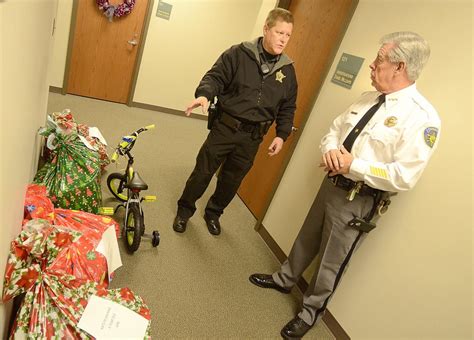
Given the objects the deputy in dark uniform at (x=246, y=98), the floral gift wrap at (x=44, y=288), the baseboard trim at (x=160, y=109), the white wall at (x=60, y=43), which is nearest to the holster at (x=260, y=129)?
the deputy in dark uniform at (x=246, y=98)

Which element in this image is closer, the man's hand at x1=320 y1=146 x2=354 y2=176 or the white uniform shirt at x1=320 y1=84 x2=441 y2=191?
the white uniform shirt at x1=320 y1=84 x2=441 y2=191

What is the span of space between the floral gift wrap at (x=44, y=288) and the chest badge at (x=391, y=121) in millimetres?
1348

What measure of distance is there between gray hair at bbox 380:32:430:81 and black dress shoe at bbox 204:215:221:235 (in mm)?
1584

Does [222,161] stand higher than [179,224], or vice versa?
[222,161]

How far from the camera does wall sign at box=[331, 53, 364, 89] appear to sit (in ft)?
6.72

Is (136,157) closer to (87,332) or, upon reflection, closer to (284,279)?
(284,279)

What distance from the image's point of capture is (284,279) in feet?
7.03

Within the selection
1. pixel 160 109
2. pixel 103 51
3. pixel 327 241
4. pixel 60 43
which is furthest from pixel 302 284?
pixel 60 43

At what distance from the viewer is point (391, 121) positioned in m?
1.57

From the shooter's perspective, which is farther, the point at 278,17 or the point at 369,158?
the point at 278,17

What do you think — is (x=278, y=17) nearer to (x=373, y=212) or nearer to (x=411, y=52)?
(x=411, y=52)

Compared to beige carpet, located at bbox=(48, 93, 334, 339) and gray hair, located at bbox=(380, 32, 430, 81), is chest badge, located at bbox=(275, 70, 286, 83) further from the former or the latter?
beige carpet, located at bbox=(48, 93, 334, 339)

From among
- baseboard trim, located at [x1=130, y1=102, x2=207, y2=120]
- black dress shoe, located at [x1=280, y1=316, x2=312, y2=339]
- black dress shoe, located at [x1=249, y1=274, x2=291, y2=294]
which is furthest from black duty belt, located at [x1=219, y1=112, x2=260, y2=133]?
baseboard trim, located at [x1=130, y1=102, x2=207, y2=120]

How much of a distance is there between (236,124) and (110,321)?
1308 millimetres
